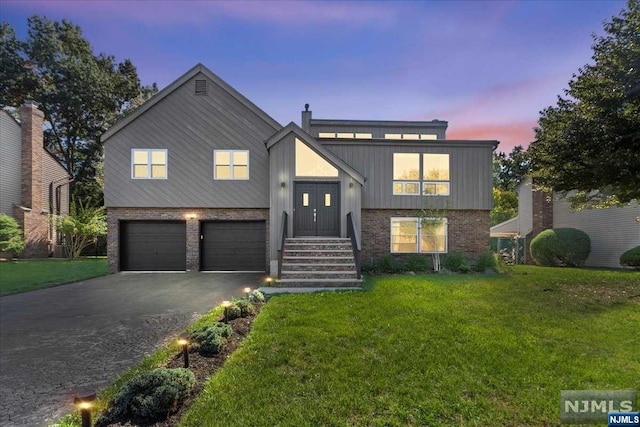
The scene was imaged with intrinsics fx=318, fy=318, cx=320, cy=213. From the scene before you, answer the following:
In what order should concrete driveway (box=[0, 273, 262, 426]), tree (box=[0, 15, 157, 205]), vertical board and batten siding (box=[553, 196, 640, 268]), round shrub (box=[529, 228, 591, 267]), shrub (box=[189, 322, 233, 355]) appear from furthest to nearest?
tree (box=[0, 15, 157, 205]) < round shrub (box=[529, 228, 591, 267]) < vertical board and batten siding (box=[553, 196, 640, 268]) < shrub (box=[189, 322, 233, 355]) < concrete driveway (box=[0, 273, 262, 426])

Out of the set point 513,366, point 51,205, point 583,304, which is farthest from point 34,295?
point 51,205

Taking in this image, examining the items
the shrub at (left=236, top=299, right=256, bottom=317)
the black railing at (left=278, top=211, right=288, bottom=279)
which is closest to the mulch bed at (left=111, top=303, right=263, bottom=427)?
the shrub at (left=236, top=299, right=256, bottom=317)

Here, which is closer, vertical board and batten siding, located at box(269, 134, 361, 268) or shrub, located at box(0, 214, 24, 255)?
vertical board and batten siding, located at box(269, 134, 361, 268)

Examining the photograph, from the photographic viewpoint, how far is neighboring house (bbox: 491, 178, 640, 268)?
15484 mm

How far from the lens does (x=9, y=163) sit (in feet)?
64.0

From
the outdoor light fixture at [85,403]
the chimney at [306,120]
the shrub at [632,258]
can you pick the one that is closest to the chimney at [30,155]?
the chimney at [306,120]

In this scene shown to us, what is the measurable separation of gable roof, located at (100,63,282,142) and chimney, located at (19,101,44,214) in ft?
36.0

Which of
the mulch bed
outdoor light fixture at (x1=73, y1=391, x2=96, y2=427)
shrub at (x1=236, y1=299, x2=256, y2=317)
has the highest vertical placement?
outdoor light fixture at (x1=73, y1=391, x2=96, y2=427)

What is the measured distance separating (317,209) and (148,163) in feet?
25.3

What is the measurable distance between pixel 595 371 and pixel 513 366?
929 mm

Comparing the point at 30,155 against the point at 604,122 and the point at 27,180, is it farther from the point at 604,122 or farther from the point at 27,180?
the point at 604,122

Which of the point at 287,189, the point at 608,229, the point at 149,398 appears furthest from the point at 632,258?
the point at 149,398

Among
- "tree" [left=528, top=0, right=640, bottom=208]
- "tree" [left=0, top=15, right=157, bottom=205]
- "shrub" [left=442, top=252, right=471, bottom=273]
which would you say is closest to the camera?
"tree" [left=528, top=0, right=640, bottom=208]

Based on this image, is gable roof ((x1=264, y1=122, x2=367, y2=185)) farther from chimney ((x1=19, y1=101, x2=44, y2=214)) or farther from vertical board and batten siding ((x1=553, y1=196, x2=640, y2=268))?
chimney ((x1=19, y1=101, x2=44, y2=214))
